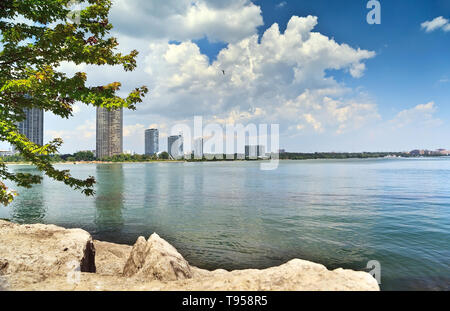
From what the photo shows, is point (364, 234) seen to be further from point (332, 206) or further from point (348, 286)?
point (348, 286)

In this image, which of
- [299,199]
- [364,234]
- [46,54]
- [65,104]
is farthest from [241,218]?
[46,54]

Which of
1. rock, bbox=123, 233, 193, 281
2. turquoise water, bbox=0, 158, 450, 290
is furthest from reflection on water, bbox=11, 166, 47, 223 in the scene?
rock, bbox=123, 233, 193, 281

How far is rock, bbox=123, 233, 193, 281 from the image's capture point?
1020cm

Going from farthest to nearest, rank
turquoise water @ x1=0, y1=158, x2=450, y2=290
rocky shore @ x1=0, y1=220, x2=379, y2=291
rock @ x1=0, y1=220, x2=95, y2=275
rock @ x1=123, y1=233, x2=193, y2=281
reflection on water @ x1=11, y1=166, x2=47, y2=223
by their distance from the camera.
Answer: reflection on water @ x1=11, y1=166, x2=47, y2=223, turquoise water @ x1=0, y1=158, x2=450, y2=290, rock @ x1=0, y1=220, x2=95, y2=275, rock @ x1=123, y1=233, x2=193, y2=281, rocky shore @ x1=0, y1=220, x2=379, y2=291

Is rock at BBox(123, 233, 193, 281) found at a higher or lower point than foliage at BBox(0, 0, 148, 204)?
lower

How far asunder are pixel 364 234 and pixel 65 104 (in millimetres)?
25423

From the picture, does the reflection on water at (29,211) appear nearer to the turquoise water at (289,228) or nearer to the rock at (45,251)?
the turquoise water at (289,228)

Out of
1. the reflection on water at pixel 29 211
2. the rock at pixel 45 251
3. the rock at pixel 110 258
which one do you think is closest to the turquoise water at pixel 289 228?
the reflection on water at pixel 29 211

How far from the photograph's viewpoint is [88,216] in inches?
1298

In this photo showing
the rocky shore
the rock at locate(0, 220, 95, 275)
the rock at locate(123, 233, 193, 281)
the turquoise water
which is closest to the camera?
the rocky shore

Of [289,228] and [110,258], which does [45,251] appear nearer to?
[110,258]

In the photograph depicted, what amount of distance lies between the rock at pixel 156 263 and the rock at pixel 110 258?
2222mm

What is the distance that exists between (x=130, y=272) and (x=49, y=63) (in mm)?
10976

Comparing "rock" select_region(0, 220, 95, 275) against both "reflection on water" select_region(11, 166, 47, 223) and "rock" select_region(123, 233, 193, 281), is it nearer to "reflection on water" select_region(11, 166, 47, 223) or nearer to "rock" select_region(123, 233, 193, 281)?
"rock" select_region(123, 233, 193, 281)
